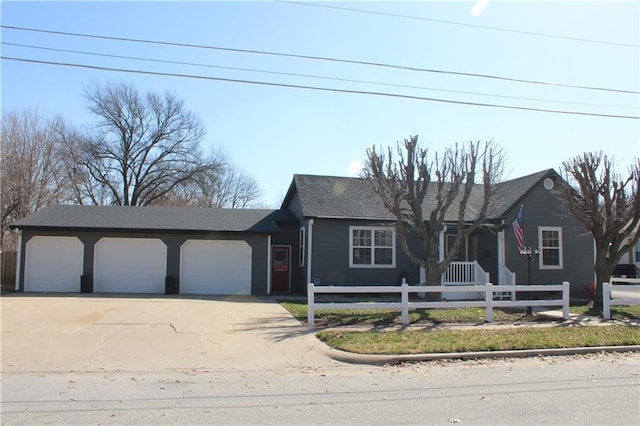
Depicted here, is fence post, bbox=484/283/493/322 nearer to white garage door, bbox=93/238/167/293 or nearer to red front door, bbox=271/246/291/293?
red front door, bbox=271/246/291/293

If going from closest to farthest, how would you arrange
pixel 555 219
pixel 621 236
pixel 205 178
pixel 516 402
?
pixel 516 402 → pixel 621 236 → pixel 555 219 → pixel 205 178

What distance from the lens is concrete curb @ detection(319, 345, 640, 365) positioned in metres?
9.10

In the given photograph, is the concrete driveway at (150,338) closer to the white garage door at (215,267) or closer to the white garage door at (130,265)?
the white garage door at (130,265)

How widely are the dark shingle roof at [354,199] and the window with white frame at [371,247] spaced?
64cm

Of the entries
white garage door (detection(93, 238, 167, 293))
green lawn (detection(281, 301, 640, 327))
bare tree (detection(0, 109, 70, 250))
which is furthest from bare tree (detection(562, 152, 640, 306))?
bare tree (detection(0, 109, 70, 250))

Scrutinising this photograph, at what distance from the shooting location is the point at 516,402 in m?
6.48

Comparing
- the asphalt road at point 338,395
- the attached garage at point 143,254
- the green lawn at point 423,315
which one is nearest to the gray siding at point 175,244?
the attached garage at point 143,254

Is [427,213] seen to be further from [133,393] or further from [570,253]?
[133,393]

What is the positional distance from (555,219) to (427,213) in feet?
18.4

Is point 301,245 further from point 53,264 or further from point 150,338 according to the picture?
point 150,338

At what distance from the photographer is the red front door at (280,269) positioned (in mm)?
23659

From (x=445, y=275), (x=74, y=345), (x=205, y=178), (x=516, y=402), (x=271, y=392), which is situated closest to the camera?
(x=516, y=402)

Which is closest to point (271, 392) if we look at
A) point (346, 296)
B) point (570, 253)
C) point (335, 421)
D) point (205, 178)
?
point (335, 421)

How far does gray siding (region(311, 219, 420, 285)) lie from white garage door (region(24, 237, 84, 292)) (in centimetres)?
984
